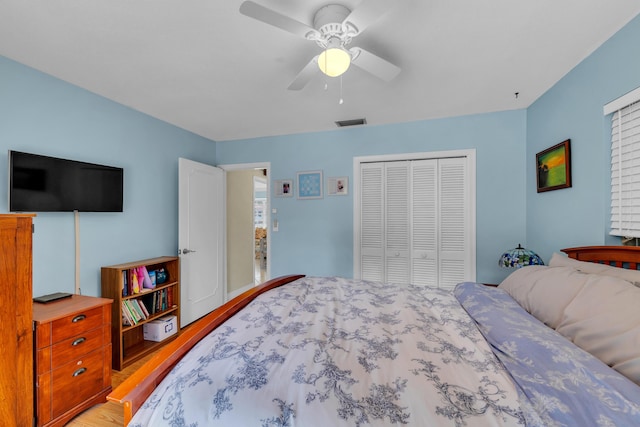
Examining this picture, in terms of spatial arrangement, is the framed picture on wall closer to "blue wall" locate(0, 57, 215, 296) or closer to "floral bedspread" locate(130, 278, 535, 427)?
"floral bedspread" locate(130, 278, 535, 427)

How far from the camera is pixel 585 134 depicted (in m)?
1.86

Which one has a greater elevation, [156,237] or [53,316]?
[156,237]

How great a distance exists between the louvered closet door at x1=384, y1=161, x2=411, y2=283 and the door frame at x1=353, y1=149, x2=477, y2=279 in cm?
11

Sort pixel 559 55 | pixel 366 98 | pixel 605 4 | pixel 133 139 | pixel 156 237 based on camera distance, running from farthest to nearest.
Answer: pixel 156 237
pixel 133 139
pixel 366 98
pixel 559 55
pixel 605 4

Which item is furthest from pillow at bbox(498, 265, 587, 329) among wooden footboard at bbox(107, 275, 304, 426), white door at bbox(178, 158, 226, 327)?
white door at bbox(178, 158, 226, 327)

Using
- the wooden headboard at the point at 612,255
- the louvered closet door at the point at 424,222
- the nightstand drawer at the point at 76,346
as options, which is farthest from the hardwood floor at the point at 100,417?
the wooden headboard at the point at 612,255

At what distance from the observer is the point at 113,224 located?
253 centimetres

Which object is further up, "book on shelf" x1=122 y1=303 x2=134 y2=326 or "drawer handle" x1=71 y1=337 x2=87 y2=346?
"drawer handle" x1=71 y1=337 x2=87 y2=346

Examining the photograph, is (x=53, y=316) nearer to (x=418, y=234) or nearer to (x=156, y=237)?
(x=156, y=237)

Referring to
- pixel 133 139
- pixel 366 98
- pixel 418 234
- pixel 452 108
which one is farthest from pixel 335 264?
pixel 133 139

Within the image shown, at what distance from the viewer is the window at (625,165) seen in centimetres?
148

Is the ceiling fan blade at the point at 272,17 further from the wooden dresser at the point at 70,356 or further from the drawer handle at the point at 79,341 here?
the drawer handle at the point at 79,341

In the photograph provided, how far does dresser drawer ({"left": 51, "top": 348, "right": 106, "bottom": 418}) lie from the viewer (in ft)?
5.56

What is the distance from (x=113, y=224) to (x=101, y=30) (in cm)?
168
